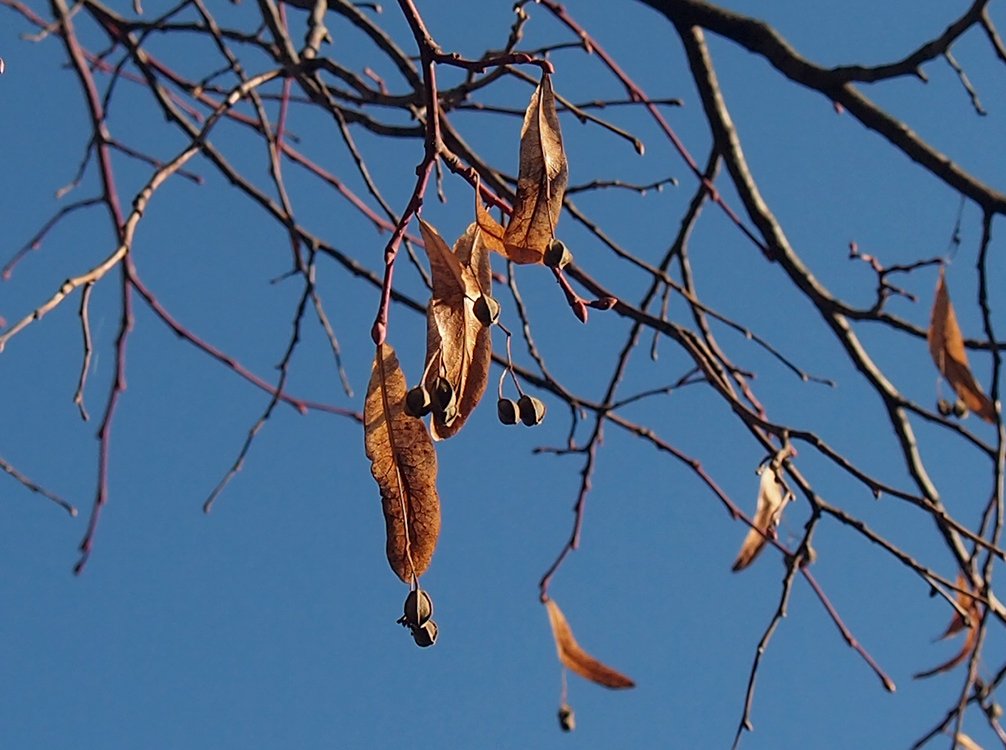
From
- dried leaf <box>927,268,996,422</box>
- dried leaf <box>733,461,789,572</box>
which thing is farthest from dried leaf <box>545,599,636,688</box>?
dried leaf <box>927,268,996,422</box>

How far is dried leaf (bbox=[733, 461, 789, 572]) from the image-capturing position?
1.64 metres

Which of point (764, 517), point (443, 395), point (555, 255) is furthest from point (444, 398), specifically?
point (764, 517)

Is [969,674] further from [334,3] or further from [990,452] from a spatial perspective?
[334,3]

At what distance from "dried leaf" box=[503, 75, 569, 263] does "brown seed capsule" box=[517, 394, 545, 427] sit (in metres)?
0.14

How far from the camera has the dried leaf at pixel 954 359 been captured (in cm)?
166

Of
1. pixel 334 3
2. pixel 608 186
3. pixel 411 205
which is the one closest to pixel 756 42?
pixel 608 186

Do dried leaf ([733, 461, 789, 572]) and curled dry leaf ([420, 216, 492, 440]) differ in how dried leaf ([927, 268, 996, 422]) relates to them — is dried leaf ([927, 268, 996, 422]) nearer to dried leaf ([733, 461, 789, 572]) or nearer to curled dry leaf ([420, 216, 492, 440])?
dried leaf ([733, 461, 789, 572])

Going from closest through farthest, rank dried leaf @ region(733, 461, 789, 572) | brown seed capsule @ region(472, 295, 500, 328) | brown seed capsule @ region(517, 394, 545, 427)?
brown seed capsule @ region(472, 295, 500, 328) → brown seed capsule @ region(517, 394, 545, 427) → dried leaf @ region(733, 461, 789, 572)

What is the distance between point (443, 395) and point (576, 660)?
1115 mm

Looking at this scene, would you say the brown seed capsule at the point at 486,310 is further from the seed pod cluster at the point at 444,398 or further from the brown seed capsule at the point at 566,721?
the brown seed capsule at the point at 566,721

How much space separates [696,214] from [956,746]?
1.04m

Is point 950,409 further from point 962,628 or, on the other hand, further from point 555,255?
point 555,255

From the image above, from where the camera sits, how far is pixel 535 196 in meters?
0.91

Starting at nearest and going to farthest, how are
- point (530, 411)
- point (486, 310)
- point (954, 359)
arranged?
point (486, 310)
point (530, 411)
point (954, 359)
